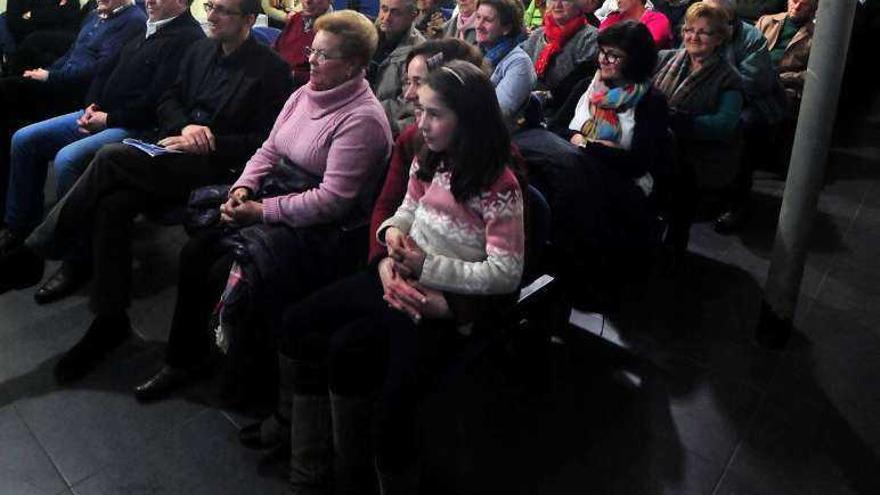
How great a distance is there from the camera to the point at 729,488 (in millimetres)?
1851

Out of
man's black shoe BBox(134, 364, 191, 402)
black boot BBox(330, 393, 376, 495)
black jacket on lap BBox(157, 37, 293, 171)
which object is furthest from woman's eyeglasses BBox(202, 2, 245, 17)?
black boot BBox(330, 393, 376, 495)

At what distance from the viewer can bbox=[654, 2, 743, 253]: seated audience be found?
2863 mm

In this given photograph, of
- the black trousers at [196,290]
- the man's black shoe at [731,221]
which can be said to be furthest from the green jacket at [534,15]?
the black trousers at [196,290]

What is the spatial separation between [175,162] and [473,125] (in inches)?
49.3

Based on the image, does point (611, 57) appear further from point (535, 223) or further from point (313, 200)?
point (313, 200)

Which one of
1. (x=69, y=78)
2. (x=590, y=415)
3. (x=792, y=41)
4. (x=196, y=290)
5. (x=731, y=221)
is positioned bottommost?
(x=731, y=221)

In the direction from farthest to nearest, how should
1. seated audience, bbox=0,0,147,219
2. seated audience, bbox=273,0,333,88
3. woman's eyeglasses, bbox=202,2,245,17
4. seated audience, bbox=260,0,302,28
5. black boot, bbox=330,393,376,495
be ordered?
1. seated audience, bbox=260,0,302,28
2. seated audience, bbox=273,0,333,88
3. seated audience, bbox=0,0,147,219
4. woman's eyeglasses, bbox=202,2,245,17
5. black boot, bbox=330,393,376,495

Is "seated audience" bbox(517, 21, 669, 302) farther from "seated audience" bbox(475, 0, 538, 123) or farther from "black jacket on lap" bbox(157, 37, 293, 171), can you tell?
"black jacket on lap" bbox(157, 37, 293, 171)

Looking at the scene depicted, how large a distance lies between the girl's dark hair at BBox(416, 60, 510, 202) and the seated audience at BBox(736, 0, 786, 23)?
3.30 meters

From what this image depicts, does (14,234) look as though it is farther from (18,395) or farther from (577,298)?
(577,298)

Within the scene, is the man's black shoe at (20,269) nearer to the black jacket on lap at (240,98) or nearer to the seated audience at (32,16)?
the black jacket on lap at (240,98)

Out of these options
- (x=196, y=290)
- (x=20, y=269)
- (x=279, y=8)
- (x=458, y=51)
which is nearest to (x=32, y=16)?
(x=279, y=8)

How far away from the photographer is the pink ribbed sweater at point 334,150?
6.66 feet

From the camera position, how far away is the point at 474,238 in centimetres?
164
